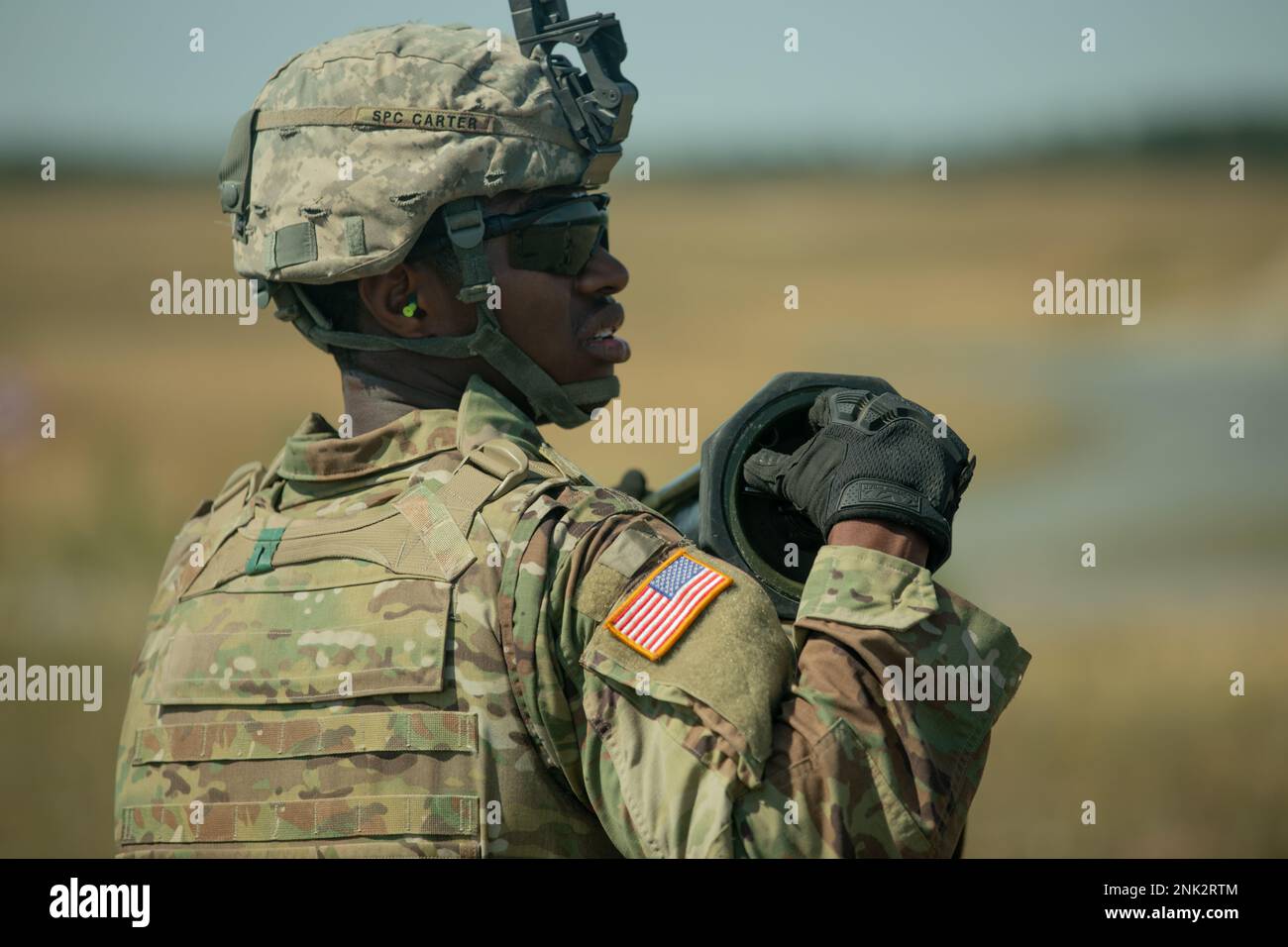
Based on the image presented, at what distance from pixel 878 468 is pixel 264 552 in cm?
161

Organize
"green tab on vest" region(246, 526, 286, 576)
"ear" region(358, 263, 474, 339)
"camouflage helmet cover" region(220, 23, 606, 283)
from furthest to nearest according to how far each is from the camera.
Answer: "ear" region(358, 263, 474, 339) < "camouflage helmet cover" region(220, 23, 606, 283) < "green tab on vest" region(246, 526, 286, 576)

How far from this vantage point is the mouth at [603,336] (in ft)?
15.4

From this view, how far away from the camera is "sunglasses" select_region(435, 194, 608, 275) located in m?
4.55

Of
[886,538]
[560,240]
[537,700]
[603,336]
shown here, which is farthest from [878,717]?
[560,240]

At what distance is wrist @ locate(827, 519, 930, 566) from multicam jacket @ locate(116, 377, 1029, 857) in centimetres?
6

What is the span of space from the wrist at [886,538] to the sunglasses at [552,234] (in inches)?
46.9

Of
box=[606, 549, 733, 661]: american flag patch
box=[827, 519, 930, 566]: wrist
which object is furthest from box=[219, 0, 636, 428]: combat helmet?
box=[827, 519, 930, 566]: wrist

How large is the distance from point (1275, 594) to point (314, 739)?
13258 millimetres

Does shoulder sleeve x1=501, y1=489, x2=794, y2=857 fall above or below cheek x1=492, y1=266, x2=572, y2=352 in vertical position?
below

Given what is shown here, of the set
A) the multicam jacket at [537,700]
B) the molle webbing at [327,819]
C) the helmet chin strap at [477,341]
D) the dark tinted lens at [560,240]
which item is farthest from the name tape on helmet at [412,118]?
the molle webbing at [327,819]

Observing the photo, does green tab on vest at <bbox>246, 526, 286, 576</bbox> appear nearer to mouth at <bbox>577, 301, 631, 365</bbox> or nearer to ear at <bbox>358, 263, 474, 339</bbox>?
ear at <bbox>358, 263, 474, 339</bbox>

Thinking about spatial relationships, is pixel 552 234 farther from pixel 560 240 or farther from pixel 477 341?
pixel 477 341

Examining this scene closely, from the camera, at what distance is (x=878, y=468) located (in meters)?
3.98
